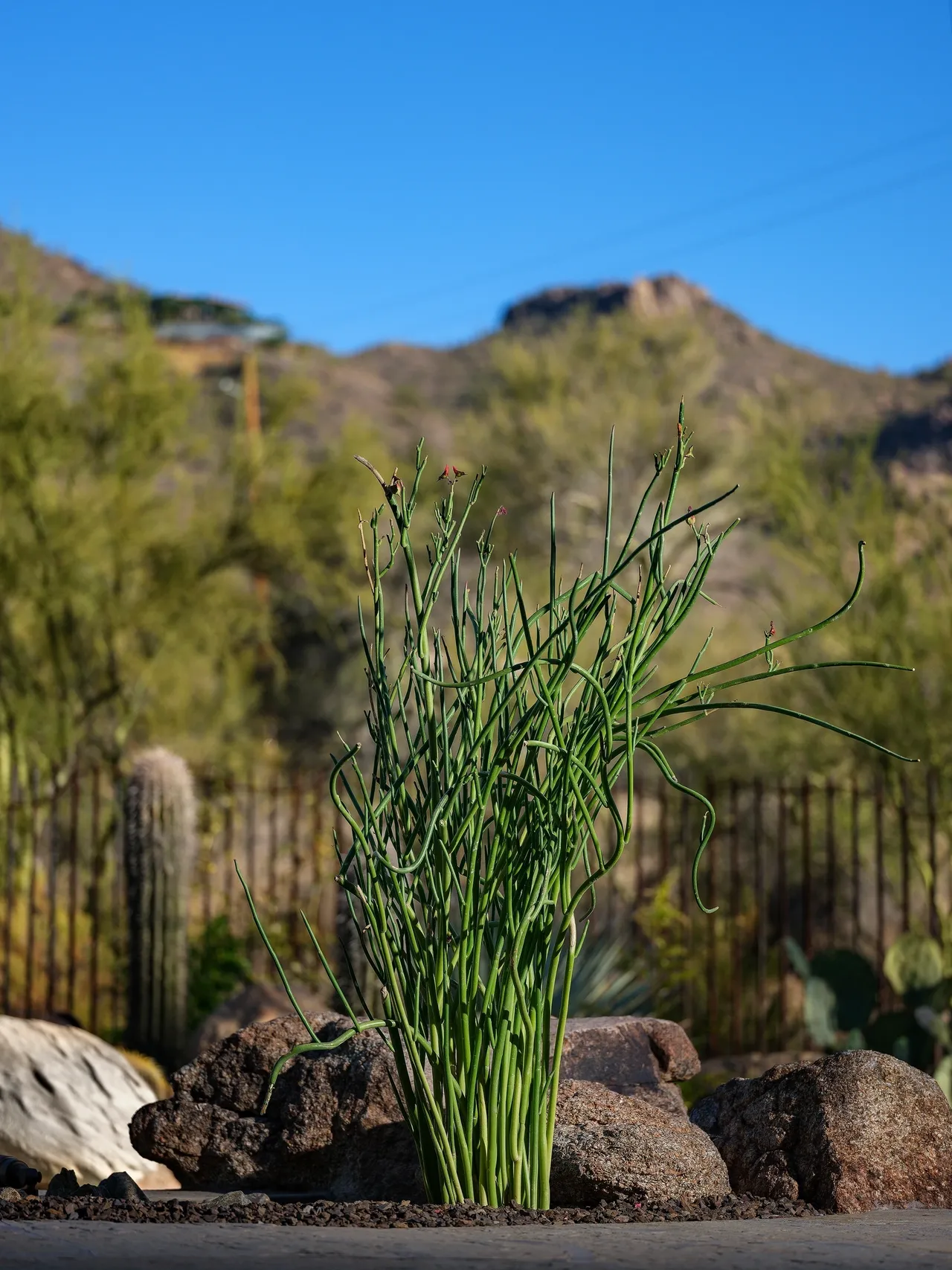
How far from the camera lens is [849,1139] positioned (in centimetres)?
388

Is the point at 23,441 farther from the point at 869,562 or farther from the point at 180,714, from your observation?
the point at 869,562

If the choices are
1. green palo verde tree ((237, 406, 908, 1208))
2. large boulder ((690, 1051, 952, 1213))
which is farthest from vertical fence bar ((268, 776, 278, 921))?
green palo verde tree ((237, 406, 908, 1208))

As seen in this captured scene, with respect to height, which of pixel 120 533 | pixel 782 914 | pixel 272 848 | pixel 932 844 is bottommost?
pixel 782 914

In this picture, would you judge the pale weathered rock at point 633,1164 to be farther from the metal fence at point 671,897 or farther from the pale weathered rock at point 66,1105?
the metal fence at point 671,897

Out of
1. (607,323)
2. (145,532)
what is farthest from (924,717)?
(607,323)

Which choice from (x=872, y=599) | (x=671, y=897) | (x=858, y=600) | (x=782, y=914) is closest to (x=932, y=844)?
(x=782, y=914)

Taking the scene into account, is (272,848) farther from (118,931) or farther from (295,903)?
(118,931)

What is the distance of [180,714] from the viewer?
18938mm

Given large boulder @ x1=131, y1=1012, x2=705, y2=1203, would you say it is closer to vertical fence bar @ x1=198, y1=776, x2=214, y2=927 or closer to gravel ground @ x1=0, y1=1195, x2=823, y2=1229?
gravel ground @ x1=0, y1=1195, x2=823, y2=1229

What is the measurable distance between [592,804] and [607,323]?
89.4 feet

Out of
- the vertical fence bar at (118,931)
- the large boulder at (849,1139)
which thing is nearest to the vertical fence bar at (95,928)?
the vertical fence bar at (118,931)

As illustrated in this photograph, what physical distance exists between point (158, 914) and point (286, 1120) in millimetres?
4769

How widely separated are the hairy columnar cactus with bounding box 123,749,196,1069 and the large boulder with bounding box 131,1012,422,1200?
4416mm

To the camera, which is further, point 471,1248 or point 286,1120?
point 286,1120
